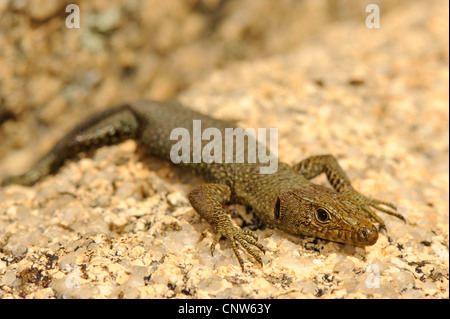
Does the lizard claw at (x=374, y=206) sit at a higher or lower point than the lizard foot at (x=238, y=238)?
higher

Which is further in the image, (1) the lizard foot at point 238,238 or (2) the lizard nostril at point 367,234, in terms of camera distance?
(1) the lizard foot at point 238,238

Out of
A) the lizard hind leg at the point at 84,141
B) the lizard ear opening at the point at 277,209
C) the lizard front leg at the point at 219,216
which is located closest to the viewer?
the lizard front leg at the point at 219,216

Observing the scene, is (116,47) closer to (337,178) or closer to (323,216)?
(337,178)

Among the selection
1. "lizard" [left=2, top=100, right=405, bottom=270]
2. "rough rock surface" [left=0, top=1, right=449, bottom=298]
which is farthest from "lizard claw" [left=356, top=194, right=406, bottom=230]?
"rough rock surface" [left=0, top=1, right=449, bottom=298]

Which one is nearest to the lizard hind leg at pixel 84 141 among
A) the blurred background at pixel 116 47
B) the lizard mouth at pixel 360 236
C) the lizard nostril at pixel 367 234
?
the blurred background at pixel 116 47

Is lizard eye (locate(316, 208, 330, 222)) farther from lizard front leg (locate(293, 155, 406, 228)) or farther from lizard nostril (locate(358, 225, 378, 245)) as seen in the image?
lizard front leg (locate(293, 155, 406, 228))

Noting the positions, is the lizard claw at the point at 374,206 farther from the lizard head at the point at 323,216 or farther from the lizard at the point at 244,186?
the lizard head at the point at 323,216

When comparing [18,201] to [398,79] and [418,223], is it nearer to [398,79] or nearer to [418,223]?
[418,223]
